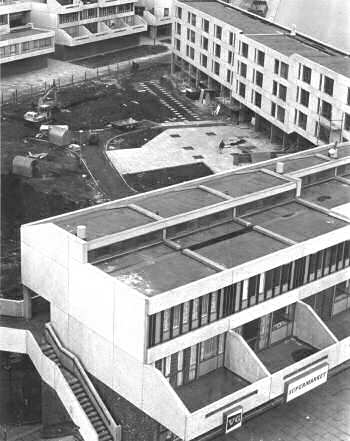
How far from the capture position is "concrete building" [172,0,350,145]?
10831cm

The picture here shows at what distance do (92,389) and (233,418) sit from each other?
9.25m

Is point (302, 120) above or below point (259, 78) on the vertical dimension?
below

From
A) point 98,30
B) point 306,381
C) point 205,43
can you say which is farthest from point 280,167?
point 98,30

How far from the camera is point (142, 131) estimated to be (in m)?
120

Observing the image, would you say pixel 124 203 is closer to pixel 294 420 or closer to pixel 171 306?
pixel 171 306

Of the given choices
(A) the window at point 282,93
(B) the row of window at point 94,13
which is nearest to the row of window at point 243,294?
(A) the window at point 282,93

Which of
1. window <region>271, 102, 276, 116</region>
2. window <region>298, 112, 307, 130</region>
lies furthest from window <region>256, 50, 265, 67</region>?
window <region>298, 112, 307, 130</region>

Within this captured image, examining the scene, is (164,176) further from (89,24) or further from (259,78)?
(89,24)

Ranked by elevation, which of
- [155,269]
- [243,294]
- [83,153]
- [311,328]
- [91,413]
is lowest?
[83,153]

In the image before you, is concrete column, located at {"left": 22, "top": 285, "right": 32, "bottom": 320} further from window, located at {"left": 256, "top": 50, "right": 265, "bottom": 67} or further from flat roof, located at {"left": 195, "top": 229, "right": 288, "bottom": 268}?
window, located at {"left": 256, "top": 50, "right": 265, "bottom": 67}

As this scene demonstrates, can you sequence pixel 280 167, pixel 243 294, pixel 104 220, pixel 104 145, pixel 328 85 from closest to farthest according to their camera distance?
pixel 243 294 → pixel 104 220 → pixel 280 167 → pixel 328 85 → pixel 104 145

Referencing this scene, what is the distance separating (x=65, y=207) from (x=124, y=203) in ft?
93.2

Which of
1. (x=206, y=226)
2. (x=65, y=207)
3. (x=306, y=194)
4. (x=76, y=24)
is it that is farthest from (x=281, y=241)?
(x=76, y=24)

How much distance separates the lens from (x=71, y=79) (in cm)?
13888
